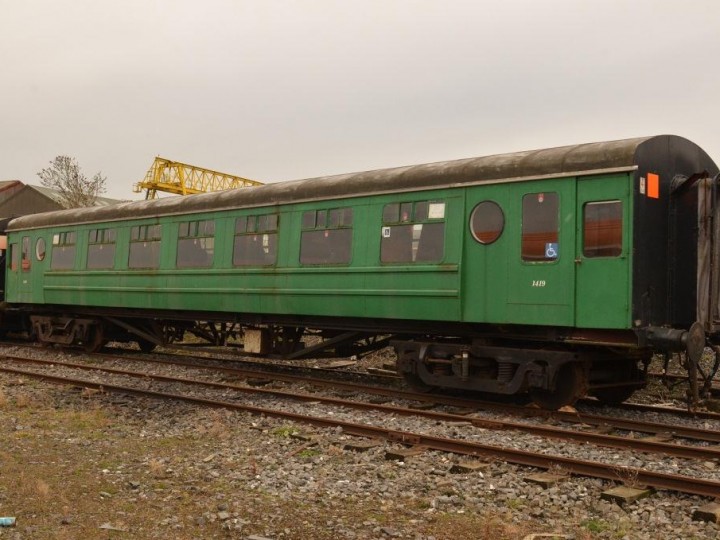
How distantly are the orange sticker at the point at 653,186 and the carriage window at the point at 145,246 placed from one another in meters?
9.21

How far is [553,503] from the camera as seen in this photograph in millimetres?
5676

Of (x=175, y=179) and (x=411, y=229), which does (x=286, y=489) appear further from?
(x=175, y=179)

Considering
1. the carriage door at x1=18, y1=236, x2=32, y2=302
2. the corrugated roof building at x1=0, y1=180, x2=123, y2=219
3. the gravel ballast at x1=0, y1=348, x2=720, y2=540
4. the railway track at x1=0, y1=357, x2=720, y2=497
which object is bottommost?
the gravel ballast at x1=0, y1=348, x2=720, y2=540

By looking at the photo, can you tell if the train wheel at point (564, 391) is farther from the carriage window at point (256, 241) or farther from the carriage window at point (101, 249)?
the carriage window at point (101, 249)

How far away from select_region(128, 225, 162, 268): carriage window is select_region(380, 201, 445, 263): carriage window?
571 cm

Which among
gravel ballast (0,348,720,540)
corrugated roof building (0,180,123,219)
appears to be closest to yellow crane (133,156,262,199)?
corrugated roof building (0,180,123,219)

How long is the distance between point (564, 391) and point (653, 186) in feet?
8.73

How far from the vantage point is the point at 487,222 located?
946cm

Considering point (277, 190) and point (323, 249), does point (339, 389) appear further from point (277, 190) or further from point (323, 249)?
point (277, 190)

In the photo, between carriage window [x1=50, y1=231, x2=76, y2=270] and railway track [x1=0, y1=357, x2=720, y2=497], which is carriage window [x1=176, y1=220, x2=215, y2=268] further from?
carriage window [x1=50, y1=231, x2=76, y2=270]

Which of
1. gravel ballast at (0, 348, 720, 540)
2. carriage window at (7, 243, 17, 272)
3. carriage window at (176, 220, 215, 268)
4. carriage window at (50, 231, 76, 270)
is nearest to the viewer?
gravel ballast at (0, 348, 720, 540)

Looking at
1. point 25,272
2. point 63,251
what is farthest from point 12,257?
point 63,251

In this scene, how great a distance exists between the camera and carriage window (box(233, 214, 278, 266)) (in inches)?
478

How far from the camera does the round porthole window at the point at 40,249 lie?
17581 millimetres
